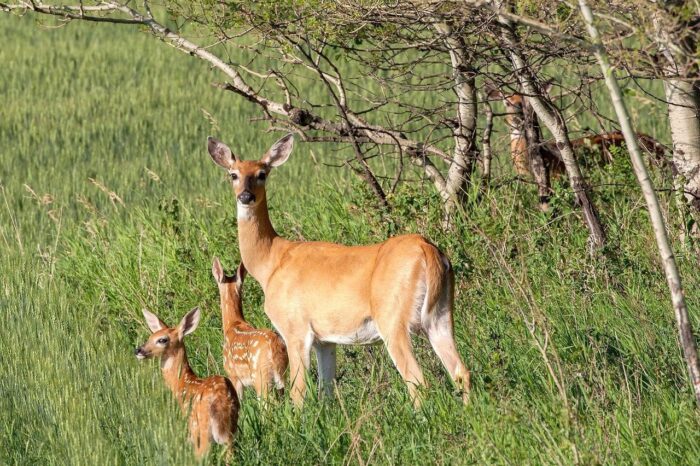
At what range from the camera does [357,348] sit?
732 cm

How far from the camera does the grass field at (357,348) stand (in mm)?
5305

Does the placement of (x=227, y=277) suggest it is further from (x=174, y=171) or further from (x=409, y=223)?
(x=174, y=171)

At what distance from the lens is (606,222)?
9.05 metres

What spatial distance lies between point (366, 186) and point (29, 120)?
9037 mm

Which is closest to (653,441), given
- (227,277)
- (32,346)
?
(227,277)

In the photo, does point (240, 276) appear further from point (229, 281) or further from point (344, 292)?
point (344, 292)

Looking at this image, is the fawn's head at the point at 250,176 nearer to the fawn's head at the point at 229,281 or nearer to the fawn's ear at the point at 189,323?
the fawn's head at the point at 229,281

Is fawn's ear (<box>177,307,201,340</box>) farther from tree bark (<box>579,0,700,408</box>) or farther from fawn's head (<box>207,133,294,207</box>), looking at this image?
tree bark (<box>579,0,700,408</box>)

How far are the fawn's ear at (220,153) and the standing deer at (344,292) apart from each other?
136mm

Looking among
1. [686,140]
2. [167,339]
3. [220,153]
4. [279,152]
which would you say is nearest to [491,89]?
[686,140]

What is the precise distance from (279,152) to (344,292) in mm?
1365

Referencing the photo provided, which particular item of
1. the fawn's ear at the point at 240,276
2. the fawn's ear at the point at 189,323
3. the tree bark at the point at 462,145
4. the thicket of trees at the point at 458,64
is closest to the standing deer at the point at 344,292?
the fawn's ear at the point at 240,276

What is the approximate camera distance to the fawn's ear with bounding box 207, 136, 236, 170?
7.60 meters

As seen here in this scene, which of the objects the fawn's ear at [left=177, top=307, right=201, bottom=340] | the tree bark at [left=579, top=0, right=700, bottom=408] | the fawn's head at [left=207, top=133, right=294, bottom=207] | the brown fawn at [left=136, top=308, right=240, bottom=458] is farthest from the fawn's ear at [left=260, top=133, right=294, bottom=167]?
the tree bark at [left=579, top=0, right=700, bottom=408]
